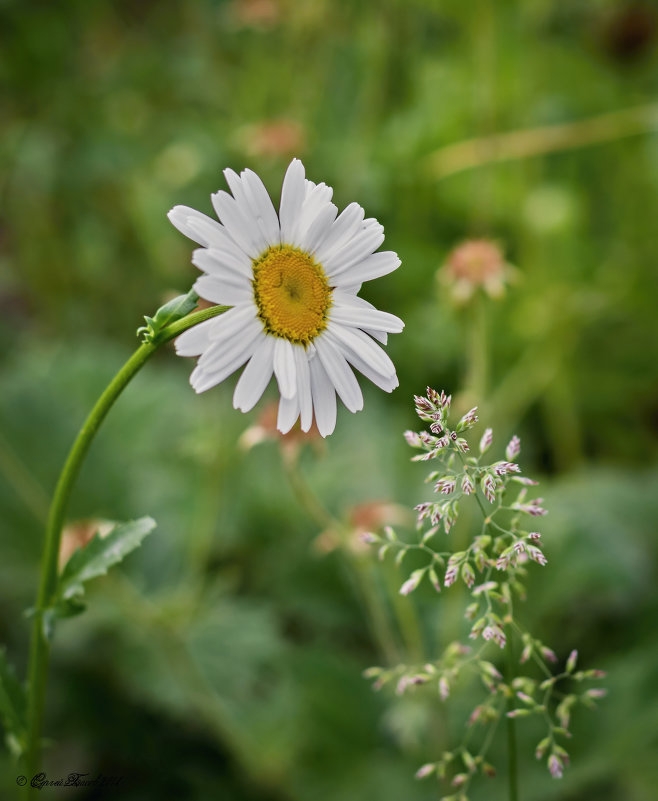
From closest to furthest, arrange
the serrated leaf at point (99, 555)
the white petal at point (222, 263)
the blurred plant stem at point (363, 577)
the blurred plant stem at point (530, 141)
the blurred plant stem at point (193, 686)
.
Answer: the white petal at point (222, 263) → the serrated leaf at point (99, 555) → the blurred plant stem at point (363, 577) → the blurred plant stem at point (193, 686) → the blurred plant stem at point (530, 141)

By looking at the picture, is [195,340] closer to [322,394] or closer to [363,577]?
[322,394]

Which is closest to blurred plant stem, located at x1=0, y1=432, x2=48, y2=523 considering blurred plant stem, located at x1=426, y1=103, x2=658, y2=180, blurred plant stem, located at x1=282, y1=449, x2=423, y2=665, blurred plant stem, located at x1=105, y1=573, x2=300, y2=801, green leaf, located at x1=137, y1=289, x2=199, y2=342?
blurred plant stem, located at x1=105, y1=573, x2=300, y2=801

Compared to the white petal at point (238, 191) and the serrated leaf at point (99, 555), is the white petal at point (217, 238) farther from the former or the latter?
the serrated leaf at point (99, 555)

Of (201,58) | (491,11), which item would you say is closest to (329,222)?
(491,11)

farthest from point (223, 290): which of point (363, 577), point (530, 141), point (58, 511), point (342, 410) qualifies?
point (530, 141)

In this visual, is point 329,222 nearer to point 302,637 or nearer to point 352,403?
point 352,403

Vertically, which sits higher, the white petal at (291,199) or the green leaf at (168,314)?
the white petal at (291,199)

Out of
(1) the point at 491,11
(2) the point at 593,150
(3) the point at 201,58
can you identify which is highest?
(3) the point at 201,58

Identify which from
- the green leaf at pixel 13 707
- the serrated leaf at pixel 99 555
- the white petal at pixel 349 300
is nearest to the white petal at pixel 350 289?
the white petal at pixel 349 300
